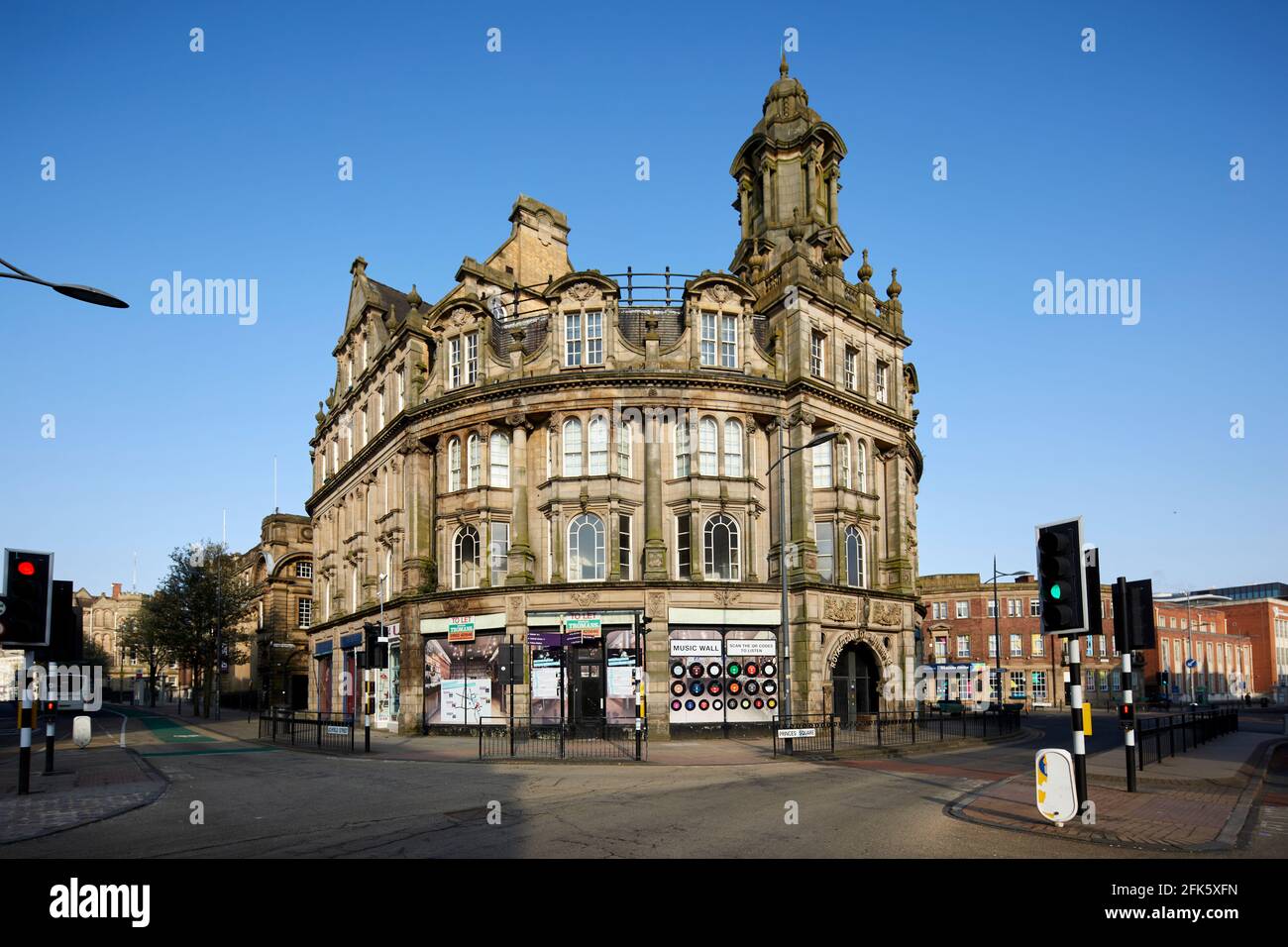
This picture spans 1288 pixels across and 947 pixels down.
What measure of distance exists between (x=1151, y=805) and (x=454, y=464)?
30.7 m

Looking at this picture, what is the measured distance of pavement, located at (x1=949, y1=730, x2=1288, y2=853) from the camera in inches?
480

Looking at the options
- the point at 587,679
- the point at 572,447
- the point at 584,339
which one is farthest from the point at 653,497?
the point at 587,679

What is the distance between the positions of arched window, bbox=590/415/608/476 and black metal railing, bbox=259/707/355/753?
1316 cm

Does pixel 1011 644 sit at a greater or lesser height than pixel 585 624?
lesser

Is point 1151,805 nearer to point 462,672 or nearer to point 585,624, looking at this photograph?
point 585,624

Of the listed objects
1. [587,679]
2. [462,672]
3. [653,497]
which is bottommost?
[587,679]

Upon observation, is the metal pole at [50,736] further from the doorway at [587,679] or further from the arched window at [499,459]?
the arched window at [499,459]

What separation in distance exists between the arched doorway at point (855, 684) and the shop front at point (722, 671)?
3300 millimetres

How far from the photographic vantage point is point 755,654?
120ft

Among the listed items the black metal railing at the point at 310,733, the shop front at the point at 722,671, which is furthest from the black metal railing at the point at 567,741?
the black metal railing at the point at 310,733

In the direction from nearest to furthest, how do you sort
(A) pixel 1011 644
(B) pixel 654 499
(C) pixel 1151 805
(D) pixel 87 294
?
(D) pixel 87 294, (C) pixel 1151 805, (B) pixel 654 499, (A) pixel 1011 644

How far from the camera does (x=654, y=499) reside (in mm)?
37062
